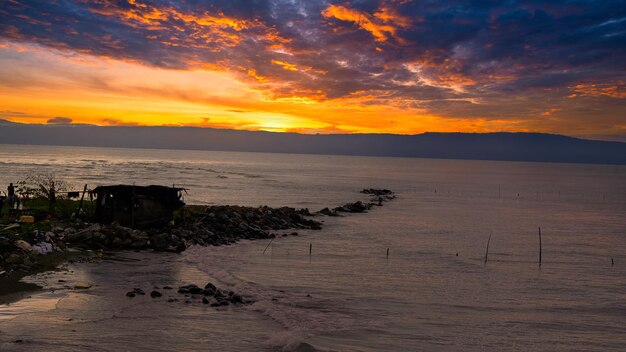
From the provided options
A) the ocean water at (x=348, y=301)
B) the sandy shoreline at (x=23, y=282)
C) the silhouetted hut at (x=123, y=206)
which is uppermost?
the silhouetted hut at (x=123, y=206)

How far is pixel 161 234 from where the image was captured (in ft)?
84.4

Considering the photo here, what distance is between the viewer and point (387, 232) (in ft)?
124

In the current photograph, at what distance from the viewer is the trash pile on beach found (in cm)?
1933

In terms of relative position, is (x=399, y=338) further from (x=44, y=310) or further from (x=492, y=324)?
(x=44, y=310)

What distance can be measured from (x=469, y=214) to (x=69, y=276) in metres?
45.4

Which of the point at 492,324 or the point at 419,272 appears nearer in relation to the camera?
A: the point at 492,324

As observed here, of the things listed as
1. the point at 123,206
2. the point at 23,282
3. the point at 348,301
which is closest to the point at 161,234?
the point at 123,206

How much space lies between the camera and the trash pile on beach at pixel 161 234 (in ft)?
63.4

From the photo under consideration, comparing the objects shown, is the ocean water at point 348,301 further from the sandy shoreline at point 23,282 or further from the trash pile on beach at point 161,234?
the trash pile on beach at point 161,234

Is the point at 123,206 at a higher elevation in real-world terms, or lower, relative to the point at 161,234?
higher

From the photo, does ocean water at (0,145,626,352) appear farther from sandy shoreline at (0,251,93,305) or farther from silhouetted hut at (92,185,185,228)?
silhouetted hut at (92,185,185,228)

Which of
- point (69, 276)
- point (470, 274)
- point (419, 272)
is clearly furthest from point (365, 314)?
point (69, 276)

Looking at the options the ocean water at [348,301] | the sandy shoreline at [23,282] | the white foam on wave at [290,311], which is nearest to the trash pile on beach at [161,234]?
the sandy shoreline at [23,282]

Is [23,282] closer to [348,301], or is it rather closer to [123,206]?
[123,206]
